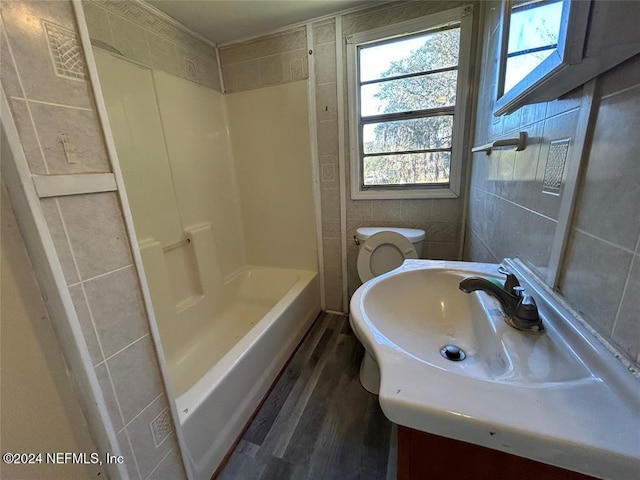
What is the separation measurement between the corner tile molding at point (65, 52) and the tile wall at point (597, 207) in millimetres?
1062

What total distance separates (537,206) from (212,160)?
78.2 inches

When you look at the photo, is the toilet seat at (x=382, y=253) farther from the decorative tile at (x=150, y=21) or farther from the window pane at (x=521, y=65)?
the decorative tile at (x=150, y=21)

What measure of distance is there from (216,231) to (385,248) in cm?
132

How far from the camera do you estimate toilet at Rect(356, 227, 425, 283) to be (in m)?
1.60

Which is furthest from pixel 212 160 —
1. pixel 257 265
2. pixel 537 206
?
pixel 537 206

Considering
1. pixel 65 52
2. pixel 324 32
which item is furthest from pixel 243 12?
pixel 65 52

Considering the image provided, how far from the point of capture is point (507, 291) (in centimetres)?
64

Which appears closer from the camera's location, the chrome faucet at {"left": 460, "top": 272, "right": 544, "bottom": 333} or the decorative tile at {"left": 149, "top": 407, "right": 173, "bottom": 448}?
the chrome faucet at {"left": 460, "top": 272, "right": 544, "bottom": 333}

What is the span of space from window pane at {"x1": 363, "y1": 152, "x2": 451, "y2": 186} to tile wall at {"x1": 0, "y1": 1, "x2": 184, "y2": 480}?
1563 mm

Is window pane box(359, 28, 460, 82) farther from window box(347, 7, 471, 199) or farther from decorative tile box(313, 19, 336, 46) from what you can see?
decorative tile box(313, 19, 336, 46)

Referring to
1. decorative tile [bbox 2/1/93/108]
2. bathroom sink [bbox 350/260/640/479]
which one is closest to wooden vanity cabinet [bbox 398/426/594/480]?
bathroom sink [bbox 350/260/640/479]

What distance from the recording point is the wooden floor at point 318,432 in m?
1.08

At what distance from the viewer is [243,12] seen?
5.07ft

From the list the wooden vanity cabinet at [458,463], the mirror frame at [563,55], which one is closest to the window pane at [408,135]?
the mirror frame at [563,55]
